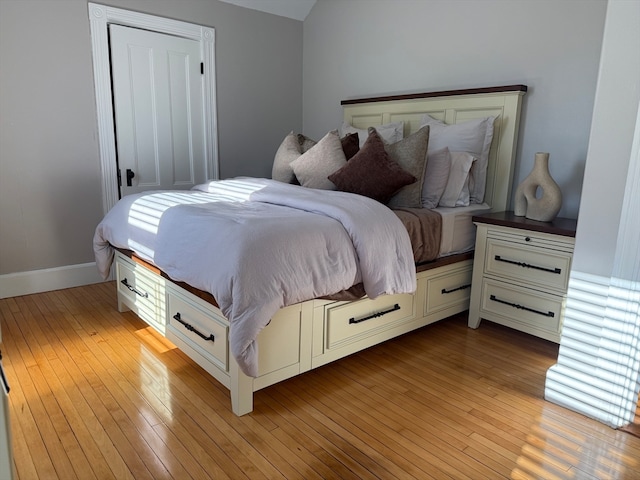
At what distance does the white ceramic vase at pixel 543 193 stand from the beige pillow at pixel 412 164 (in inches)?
24.5

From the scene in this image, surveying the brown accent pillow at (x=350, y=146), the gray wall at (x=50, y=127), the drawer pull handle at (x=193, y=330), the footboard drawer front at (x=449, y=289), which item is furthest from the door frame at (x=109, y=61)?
the footboard drawer front at (x=449, y=289)

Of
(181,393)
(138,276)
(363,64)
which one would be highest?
(363,64)

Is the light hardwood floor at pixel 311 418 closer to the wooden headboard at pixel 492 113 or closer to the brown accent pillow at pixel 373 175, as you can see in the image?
the brown accent pillow at pixel 373 175

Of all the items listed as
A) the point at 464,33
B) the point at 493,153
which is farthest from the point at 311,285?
the point at 464,33

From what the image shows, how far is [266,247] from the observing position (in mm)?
1794

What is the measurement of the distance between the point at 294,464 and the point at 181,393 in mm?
718

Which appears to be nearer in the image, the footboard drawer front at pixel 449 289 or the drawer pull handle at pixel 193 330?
the drawer pull handle at pixel 193 330

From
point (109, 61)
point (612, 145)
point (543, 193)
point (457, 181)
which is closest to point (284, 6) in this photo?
point (109, 61)

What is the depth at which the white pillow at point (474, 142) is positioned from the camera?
3.08m

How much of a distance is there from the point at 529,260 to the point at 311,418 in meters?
1.54

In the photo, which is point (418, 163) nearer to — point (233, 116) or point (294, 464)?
point (294, 464)

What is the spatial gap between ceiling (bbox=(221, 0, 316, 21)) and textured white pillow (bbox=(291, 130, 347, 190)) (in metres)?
1.89

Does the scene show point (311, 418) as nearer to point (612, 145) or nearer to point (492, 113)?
point (612, 145)

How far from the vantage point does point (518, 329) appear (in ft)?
8.79
